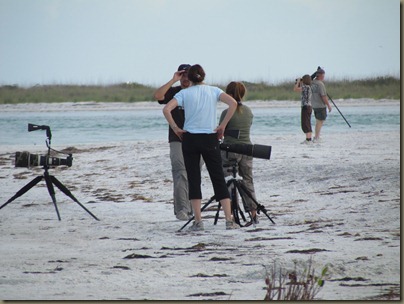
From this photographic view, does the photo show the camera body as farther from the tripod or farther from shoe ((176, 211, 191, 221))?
A: the tripod

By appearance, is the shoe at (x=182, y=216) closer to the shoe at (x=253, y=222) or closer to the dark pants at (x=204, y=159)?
the shoe at (x=253, y=222)

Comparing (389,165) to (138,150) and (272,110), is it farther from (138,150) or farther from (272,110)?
(272,110)

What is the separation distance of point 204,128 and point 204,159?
326 millimetres

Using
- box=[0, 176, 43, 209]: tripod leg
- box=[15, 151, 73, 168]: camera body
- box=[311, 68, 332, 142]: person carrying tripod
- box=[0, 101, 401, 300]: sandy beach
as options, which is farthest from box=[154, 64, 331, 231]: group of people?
box=[311, 68, 332, 142]: person carrying tripod

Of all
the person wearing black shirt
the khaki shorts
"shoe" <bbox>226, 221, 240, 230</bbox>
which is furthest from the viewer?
the khaki shorts

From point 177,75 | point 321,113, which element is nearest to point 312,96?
point 321,113

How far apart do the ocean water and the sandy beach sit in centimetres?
975

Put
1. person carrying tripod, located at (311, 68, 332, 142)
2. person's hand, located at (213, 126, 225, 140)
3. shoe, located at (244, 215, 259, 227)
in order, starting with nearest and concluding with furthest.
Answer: person's hand, located at (213, 126, 225, 140) → shoe, located at (244, 215, 259, 227) → person carrying tripod, located at (311, 68, 332, 142)

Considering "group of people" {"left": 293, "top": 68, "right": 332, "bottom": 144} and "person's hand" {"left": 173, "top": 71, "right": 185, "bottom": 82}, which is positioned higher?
"person's hand" {"left": 173, "top": 71, "right": 185, "bottom": 82}

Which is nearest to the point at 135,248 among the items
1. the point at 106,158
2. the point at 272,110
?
the point at 106,158

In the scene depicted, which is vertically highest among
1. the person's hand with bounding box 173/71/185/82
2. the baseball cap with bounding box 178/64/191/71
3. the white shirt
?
the baseball cap with bounding box 178/64/191/71

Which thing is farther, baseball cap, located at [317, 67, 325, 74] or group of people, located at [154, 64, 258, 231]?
baseball cap, located at [317, 67, 325, 74]

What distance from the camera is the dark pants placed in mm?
9109

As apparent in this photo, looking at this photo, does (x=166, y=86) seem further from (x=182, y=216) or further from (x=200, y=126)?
(x=182, y=216)
